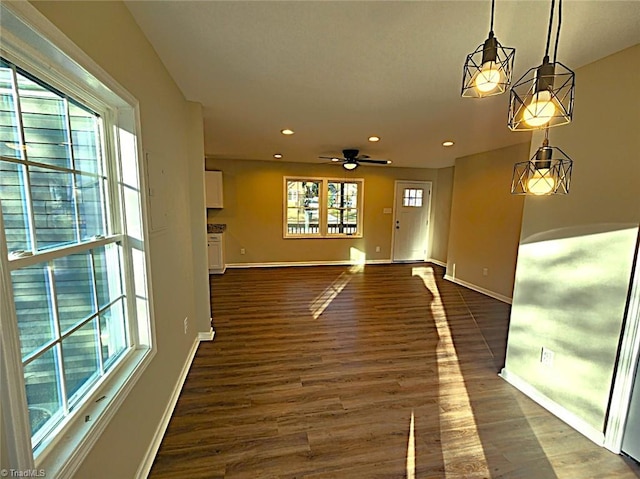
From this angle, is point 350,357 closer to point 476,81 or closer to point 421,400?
point 421,400

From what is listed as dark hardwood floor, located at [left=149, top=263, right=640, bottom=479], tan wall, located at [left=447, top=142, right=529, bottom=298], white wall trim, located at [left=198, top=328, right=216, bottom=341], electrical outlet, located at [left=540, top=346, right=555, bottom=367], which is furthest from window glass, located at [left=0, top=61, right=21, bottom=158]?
tan wall, located at [left=447, top=142, right=529, bottom=298]

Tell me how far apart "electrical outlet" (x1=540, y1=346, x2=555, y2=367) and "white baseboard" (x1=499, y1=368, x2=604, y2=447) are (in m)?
0.25

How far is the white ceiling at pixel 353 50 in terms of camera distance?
1403mm

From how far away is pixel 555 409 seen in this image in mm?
2057

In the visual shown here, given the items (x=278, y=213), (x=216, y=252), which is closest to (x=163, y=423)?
(x=216, y=252)

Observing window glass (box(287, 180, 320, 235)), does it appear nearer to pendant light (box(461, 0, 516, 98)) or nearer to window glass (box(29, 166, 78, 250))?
window glass (box(29, 166, 78, 250))

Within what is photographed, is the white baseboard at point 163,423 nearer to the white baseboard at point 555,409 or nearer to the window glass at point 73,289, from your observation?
the window glass at point 73,289

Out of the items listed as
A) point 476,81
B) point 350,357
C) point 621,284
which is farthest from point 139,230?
point 621,284

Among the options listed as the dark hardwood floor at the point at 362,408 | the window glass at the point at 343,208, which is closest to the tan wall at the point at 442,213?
the window glass at the point at 343,208

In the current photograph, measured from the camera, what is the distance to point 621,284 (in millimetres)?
1685

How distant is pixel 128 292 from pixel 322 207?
539 centimetres

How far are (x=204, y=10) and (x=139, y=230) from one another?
3.70 ft

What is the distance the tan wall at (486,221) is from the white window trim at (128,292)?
15.2 ft

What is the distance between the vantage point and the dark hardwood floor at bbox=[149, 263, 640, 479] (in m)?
1.64
